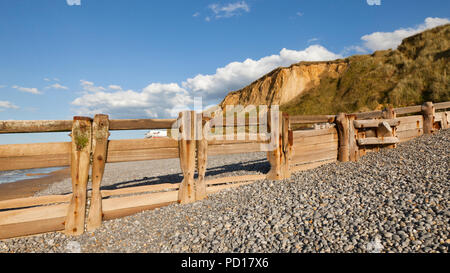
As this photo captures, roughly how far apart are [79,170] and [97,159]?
1.14 feet

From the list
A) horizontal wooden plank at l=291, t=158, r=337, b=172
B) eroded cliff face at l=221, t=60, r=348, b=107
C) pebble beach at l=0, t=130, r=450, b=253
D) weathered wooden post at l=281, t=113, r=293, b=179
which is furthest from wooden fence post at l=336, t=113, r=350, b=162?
eroded cliff face at l=221, t=60, r=348, b=107

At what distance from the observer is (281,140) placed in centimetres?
678

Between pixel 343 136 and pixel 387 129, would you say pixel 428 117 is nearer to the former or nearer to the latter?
pixel 387 129

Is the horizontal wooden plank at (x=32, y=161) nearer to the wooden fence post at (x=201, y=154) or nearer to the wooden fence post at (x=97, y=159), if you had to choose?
the wooden fence post at (x=97, y=159)

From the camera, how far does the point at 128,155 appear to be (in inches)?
191

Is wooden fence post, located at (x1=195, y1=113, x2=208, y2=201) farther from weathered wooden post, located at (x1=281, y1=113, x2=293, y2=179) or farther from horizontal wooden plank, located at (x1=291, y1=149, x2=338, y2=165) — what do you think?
horizontal wooden plank, located at (x1=291, y1=149, x2=338, y2=165)

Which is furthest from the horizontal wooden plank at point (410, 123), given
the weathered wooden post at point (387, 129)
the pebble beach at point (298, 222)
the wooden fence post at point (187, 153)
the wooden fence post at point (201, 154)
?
the wooden fence post at point (187, 153)

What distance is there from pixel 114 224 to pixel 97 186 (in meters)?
0.81

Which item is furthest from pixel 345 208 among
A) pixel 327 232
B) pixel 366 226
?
pixel 327 232

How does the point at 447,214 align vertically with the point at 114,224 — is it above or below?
above

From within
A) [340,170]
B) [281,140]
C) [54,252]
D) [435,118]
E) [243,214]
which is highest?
[435,118]

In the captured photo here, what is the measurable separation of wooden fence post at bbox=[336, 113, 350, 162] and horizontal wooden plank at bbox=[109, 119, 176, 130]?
5760mm

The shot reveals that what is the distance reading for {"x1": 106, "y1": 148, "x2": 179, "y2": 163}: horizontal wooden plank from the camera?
4.71 m
